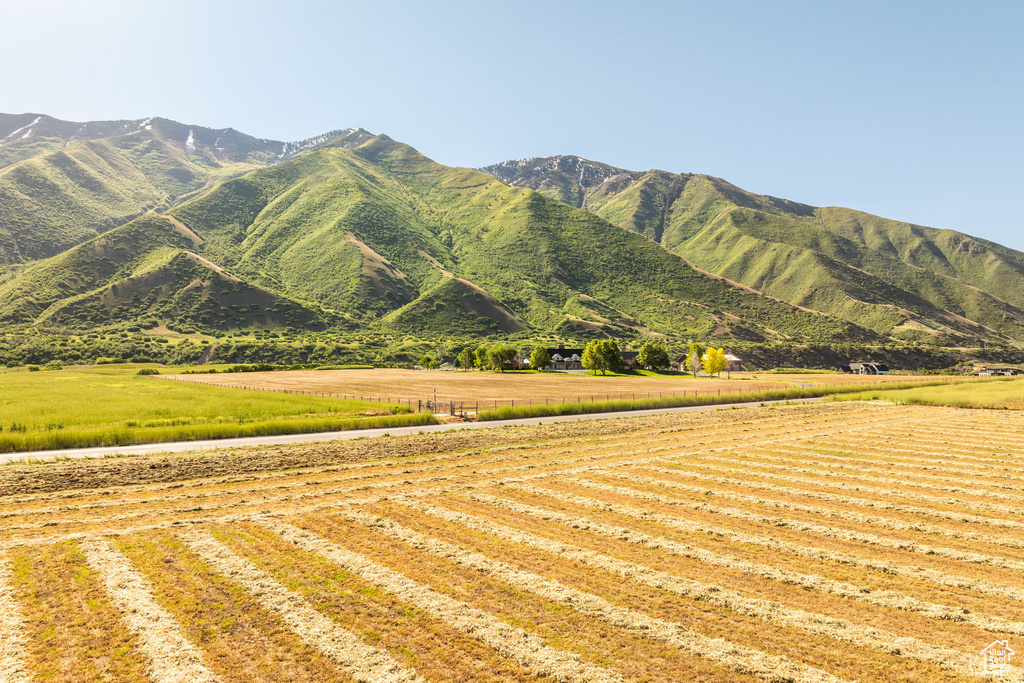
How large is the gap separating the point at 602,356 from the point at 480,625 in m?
106

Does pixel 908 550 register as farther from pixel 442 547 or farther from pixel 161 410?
pixel 161 410

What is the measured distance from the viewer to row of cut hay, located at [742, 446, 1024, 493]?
2002 centimetres

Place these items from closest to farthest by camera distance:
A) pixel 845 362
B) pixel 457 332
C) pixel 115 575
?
pixel 115 575 → pixel 845 362 → pixel 457 332

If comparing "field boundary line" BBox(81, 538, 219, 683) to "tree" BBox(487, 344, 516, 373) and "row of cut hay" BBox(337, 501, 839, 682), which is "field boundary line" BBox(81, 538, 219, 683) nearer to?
"row of cut hay" BBox(337, 501, 839, 682)

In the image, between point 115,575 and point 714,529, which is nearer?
point 115,575

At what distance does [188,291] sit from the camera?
543 ft

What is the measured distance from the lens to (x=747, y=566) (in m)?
11.8

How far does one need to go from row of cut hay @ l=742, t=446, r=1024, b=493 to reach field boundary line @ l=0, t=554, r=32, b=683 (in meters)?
26.6

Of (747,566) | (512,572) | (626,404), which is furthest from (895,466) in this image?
(626,404)

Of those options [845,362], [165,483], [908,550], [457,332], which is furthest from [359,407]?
[845,362]

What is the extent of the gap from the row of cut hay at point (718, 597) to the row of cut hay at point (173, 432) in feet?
77.1

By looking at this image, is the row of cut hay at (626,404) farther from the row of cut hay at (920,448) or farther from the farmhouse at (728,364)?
the farmhouse at (728,364)

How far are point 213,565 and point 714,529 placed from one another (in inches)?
517

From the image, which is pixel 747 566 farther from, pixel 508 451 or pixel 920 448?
pixel 920 448
